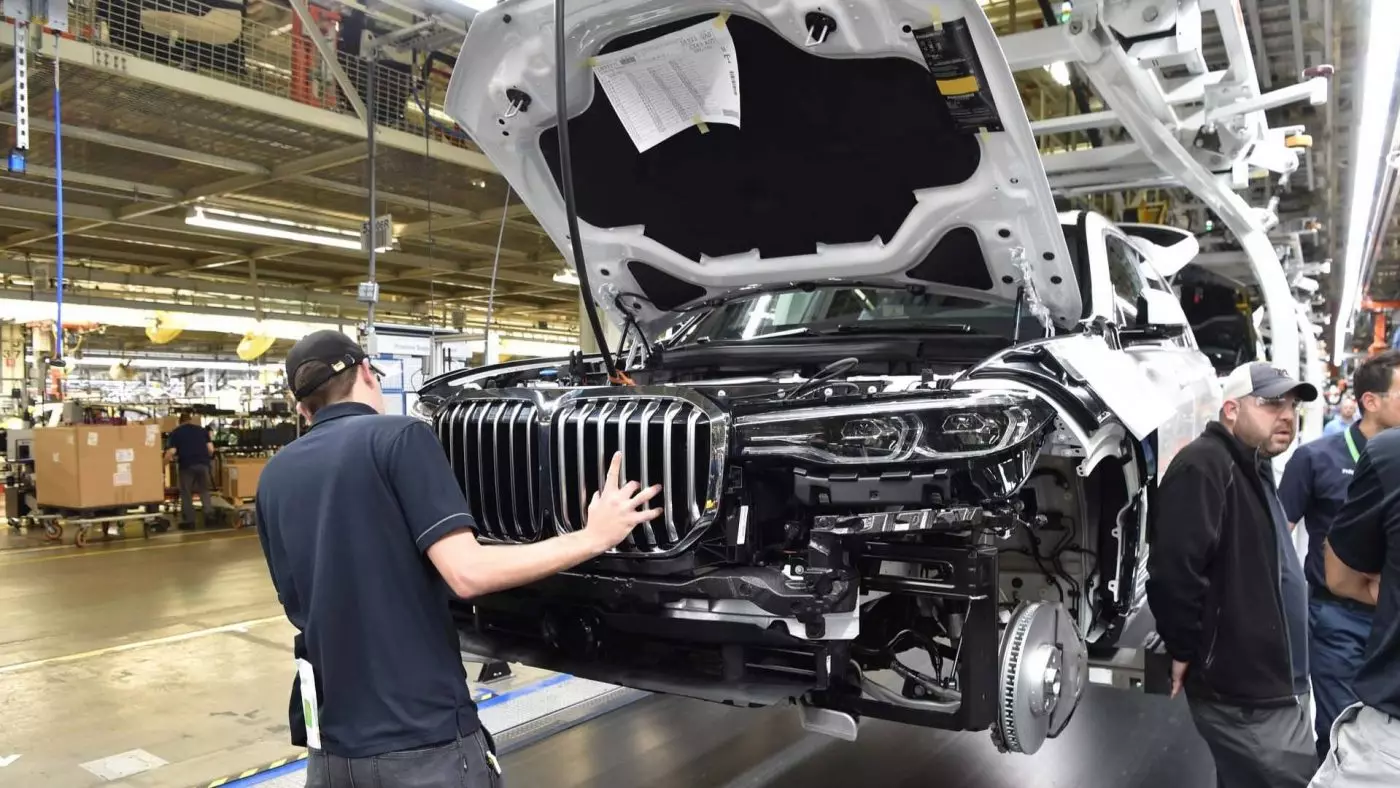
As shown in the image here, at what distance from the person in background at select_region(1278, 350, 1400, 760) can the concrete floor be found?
3.10 metres

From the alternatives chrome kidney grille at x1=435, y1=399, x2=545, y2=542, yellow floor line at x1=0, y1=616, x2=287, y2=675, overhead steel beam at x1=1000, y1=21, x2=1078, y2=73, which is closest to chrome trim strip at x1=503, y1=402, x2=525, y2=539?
chrome kidney grille at x1=435, y1=399, x2=545, y2=542

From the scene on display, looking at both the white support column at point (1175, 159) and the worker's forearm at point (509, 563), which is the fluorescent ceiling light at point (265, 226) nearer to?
the white support column at point (1175, 159)

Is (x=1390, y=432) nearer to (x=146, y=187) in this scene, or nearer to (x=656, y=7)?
(x=656, y=7)

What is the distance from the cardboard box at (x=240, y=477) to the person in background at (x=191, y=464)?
1.08 ft

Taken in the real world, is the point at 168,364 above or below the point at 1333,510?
above

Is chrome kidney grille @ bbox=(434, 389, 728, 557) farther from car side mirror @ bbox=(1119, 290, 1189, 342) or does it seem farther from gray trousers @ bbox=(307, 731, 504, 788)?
car side mirror @ bbox=(1119, 290, 1189, 342)

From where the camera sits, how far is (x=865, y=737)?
3838 millimetres

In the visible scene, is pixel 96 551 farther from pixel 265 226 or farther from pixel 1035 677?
pixel 1035 677

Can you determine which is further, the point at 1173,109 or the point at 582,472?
the point at 1173,109

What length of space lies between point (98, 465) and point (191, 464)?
48.5 inches

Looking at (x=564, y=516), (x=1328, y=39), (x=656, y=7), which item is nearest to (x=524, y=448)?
(x=564, y=516)

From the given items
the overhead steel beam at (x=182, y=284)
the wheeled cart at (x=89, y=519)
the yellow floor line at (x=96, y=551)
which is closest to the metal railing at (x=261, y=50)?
the yellow floor line at (x=96, y=551)

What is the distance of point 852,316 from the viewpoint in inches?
141

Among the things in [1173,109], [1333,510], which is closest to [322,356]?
[1333,510]
